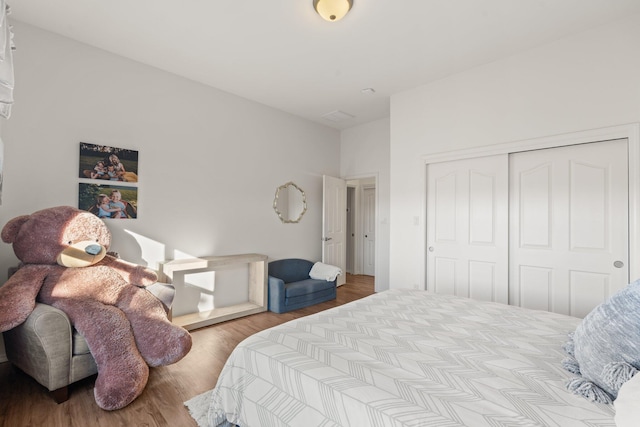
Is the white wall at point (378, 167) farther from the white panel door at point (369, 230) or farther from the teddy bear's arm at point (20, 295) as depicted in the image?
the teddy bear's arm at point (20, 295)

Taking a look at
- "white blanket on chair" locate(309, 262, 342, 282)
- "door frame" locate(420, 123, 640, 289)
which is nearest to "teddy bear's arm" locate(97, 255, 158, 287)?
"white blanket on chair" locate(309, 262, 342, 282)

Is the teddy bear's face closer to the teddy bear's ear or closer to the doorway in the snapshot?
the teddy bear's ear

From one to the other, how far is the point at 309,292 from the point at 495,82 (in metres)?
3.23

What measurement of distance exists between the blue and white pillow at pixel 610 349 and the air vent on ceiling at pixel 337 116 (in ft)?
12.9

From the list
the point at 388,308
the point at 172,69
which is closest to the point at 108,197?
the point at 172,69

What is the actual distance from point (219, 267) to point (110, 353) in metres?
1.74

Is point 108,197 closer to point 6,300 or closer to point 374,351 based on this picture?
point 6,300

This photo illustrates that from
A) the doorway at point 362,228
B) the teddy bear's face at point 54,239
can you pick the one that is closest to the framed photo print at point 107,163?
the teddy bear's face at point 54,239

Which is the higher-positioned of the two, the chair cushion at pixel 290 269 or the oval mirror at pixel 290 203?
the oval mirror at pixel 290 203

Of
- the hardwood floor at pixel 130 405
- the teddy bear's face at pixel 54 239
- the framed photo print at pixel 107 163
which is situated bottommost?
the hardwood floor at pixel 130 405

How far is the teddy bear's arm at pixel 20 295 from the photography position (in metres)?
1.77

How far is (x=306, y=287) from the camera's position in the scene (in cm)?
396

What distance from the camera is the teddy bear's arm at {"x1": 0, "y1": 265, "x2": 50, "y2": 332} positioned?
5.82 feet

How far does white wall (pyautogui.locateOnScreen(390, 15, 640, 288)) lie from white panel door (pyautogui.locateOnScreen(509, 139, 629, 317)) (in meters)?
0.29
